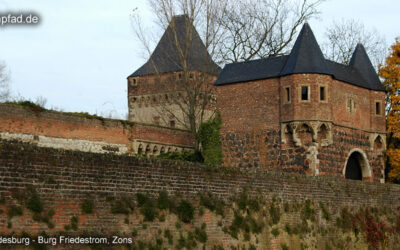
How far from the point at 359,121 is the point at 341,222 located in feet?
31.5

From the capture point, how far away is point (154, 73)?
43906 millimetres

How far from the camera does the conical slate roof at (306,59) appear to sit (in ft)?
94.6

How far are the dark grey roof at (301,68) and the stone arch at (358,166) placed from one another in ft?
10.6

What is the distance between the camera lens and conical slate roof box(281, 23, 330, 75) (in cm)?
2883

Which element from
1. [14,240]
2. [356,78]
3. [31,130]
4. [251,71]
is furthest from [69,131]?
[14,240]

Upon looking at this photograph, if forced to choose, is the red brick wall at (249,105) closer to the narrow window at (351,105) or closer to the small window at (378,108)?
the narrow window at (351,105)

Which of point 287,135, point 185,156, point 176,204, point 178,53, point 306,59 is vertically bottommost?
point 176,204

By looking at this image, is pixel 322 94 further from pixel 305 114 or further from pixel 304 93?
pixel 305 114

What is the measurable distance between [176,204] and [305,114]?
1343cm

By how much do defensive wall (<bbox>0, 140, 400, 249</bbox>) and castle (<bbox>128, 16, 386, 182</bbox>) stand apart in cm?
438

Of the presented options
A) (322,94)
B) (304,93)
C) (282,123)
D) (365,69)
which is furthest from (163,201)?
(365,69)

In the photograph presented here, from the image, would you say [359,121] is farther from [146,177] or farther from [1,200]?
[1,200]

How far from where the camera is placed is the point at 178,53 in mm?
40594

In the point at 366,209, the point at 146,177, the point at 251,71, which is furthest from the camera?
the point at 251,71
